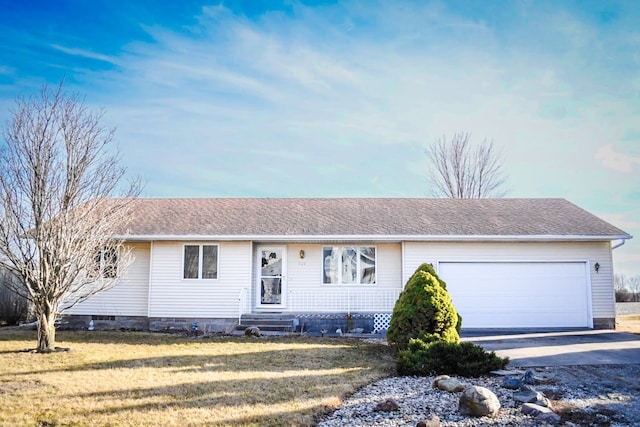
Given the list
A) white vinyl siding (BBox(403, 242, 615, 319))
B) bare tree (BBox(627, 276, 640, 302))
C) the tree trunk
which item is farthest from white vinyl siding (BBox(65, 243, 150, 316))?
bare tree (BBox(627, 276, 640, 302))

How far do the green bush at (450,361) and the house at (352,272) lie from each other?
6628mm

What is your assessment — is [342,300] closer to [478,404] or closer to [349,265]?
[349,265]

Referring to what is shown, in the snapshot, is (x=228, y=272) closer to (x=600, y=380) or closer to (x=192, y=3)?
(x=192, y=3)

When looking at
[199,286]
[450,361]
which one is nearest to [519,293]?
[450,361]

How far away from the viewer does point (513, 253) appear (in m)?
15.5

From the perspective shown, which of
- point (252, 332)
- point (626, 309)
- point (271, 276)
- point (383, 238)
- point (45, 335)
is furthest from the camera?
point (626, 309)

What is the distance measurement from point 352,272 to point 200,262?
4911mm

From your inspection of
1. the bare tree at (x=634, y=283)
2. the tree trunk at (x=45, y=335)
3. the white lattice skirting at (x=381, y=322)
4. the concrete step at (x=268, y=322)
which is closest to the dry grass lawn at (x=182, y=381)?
the tree trunk at (x=45, y=335)

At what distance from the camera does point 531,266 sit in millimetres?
15414

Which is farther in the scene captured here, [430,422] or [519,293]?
[519,293]

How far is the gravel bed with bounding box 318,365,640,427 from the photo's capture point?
5621 mm

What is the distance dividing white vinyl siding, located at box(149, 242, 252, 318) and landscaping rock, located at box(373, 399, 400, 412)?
976cm

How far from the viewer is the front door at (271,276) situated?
1587 cm

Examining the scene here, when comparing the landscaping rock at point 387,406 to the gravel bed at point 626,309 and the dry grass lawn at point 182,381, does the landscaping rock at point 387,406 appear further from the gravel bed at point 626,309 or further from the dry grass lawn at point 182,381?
the gravel bed at point 626,309
